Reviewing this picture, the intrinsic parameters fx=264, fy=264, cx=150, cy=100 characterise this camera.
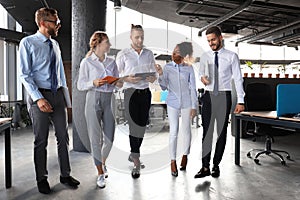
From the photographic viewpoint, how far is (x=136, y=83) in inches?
107

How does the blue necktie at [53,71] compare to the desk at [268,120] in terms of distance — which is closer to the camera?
the blue necktie at [53,71]

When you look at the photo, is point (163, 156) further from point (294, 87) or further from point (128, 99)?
point (294, 87)

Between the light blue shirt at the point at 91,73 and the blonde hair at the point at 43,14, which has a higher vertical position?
the blonde hair at the point at 43,14

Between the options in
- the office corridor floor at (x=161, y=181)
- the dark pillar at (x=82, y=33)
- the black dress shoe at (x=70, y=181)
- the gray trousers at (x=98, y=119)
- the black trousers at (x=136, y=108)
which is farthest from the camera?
the dark pillar at (x=82, y=33)

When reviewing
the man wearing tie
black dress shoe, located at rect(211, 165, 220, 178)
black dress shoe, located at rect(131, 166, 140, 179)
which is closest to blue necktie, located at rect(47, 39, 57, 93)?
black dress shoe, located at rect(131, 166, 140, 179)

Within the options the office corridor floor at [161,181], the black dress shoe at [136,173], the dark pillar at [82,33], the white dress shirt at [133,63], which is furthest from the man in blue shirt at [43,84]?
the dark pillar at [82,33]

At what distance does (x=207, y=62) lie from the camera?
2838 mm

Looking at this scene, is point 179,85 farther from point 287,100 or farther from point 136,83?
point 287,100

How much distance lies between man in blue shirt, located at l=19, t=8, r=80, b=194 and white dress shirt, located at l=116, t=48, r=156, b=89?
0.63 meters

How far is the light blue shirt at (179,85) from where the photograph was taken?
9.41 feet

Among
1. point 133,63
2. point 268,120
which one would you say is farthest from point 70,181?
point 268,120

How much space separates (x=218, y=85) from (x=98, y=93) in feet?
3.99

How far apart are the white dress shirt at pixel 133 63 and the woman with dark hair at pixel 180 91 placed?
0.54ft

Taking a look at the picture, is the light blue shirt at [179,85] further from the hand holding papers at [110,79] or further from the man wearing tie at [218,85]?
the hand holding papers at [110,79]
